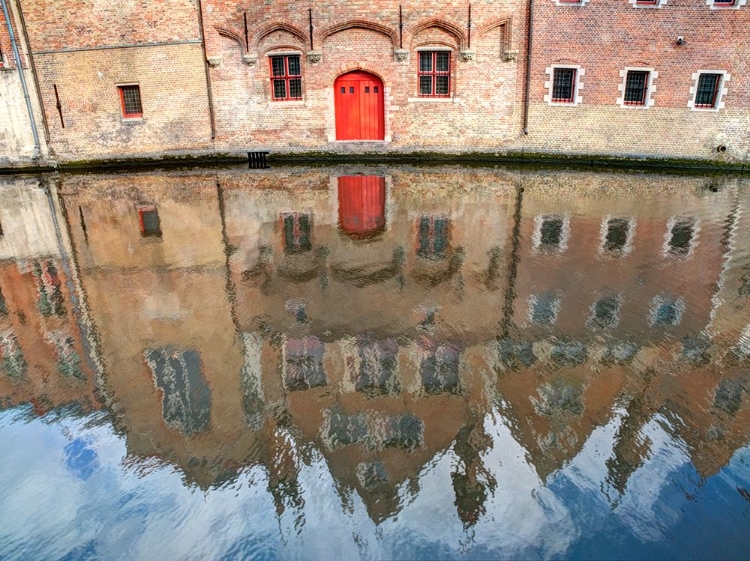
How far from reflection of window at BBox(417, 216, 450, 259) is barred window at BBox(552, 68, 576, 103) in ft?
30.2

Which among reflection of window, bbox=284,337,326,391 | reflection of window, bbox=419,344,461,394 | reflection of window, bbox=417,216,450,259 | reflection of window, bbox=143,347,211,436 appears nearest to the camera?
reflection of window, bbox=143,347,211,436

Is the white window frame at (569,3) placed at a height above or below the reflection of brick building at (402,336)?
above

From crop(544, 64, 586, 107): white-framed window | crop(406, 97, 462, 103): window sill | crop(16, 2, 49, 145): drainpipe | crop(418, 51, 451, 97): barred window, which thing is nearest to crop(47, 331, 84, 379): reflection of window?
crop(406, 97, 462, 103): window sill

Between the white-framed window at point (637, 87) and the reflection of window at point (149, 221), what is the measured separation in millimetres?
14211

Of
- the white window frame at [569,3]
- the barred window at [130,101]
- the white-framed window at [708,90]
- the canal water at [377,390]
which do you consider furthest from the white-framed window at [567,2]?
the barred window at [130,101]

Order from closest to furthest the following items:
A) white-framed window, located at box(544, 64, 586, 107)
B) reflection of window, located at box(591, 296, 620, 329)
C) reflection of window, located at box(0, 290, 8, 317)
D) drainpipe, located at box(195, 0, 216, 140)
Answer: reflection of window, located at box(591, 296, 620, 329), reflection of window, located at box(0, 290, 8, 317), white-framed window, located at box(544, 64, 586, 107), drainpipe, located at box(195, 0, 216, 140)

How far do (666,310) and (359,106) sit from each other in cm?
1398

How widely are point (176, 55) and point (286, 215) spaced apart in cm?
990

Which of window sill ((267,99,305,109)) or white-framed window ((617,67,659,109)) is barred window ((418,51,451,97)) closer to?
window sill ((267,99,305,109))

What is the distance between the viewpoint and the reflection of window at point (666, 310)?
6.95 m

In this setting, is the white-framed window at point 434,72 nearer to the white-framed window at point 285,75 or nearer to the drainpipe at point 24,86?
the white-framed window at point 285,75

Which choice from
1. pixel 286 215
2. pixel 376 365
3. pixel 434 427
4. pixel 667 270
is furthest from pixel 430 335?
pixel 286 215

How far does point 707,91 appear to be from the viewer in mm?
17125

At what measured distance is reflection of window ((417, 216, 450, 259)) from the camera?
9375 millimetres
